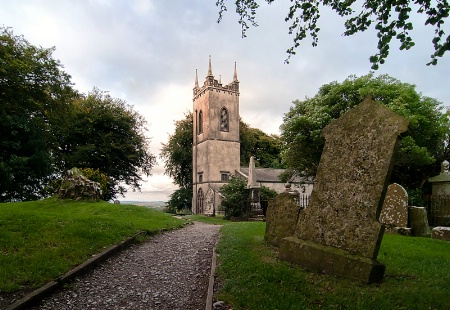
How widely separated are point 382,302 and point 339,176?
243 cm

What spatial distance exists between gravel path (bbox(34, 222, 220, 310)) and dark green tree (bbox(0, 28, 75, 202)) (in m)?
14.2

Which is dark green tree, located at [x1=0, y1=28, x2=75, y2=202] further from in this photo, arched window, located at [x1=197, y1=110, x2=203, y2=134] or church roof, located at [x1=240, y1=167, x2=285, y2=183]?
church roof, located at [x1=240, y1=167, x2=285, y2=183]

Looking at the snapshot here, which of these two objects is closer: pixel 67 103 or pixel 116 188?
pixel 67 103

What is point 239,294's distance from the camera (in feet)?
15.5

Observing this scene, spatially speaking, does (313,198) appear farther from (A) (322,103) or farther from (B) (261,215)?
(B) (261,215)

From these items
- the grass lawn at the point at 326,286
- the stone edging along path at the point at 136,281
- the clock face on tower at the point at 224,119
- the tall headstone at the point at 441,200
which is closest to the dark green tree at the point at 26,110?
the stone edging along path at the point at 136,281

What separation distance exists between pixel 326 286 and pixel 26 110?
20.4 m

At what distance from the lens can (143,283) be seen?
596 centimetres

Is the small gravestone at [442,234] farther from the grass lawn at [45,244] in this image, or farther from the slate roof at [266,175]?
the slate roof at [266,175]

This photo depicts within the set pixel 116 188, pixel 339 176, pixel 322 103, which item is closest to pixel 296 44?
pixel 339 176

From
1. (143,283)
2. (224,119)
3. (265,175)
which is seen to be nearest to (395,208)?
(143,283)

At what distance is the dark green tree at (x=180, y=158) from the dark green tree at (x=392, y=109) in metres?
23.4

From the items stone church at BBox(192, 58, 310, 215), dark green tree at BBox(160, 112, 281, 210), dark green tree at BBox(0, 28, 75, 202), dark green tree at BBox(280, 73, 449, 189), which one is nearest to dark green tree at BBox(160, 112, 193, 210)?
dark green tree at BBox(160, 112, 281, 210)

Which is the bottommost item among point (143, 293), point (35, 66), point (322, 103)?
point (143, 293)
